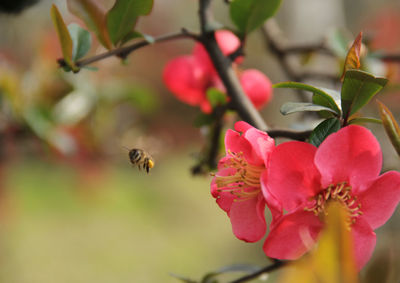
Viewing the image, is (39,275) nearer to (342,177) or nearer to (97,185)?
(97,185)

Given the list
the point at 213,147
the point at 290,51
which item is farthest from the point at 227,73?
the point at 290,51

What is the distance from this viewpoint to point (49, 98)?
113 centimetres

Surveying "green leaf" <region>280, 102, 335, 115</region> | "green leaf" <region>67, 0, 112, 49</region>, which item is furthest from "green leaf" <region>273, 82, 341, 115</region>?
"green leaf" <region>67, 0, 112, 49</region>

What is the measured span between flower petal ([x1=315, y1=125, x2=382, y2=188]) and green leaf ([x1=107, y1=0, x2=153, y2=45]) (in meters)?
0.24

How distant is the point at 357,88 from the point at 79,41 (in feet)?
1.05

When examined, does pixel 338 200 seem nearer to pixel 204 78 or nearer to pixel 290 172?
pixel 290 172

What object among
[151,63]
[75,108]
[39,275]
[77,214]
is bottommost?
[39,275]

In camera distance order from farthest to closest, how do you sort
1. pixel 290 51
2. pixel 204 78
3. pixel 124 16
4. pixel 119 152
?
pixel 119 152, pixel 290 51, pixel 204 78, pixel 124 16

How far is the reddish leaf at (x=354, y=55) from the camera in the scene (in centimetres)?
38

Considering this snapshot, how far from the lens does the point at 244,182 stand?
41cm

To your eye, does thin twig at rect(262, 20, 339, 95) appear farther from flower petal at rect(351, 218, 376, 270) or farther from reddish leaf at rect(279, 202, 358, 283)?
reddish leaf at rect(279, 202, 358, 283)

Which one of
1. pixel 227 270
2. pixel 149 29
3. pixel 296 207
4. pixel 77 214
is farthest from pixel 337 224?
pixel 149 29

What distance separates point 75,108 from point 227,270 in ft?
2.36

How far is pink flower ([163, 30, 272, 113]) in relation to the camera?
675mm
